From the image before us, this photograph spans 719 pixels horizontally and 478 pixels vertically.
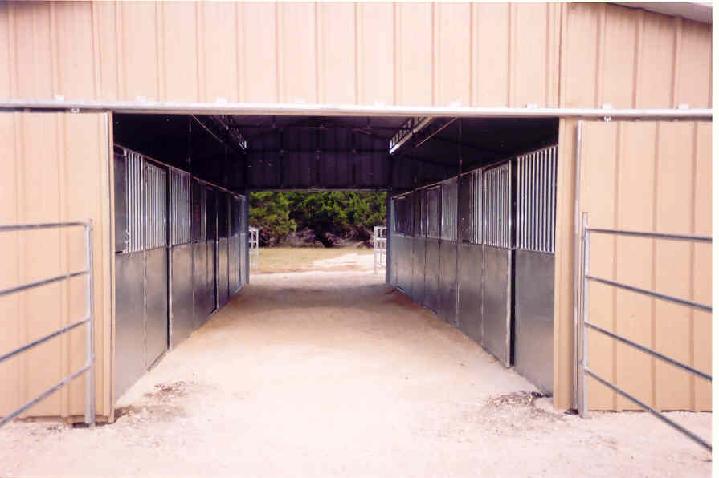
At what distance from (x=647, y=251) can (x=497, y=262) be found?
184cm

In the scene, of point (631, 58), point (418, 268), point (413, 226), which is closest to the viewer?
point (631, 58)

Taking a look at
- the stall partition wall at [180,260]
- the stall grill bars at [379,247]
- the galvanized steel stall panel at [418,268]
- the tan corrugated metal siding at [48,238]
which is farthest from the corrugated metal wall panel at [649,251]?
the stall grill bars at [379,247]

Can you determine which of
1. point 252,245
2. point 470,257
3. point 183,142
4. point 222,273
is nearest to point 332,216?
point 252,245

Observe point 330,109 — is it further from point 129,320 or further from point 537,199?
point 129,320

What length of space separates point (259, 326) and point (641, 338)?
192 inches

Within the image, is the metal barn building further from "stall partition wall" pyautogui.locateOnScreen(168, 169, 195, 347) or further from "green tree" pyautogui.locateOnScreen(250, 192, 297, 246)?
"green tree" pyautogui.locateOnScreen(250, 192, 297, 246)

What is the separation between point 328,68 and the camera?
3893mm

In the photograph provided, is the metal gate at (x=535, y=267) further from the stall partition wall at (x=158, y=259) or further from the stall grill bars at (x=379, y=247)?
the stall grill bars at (x=379, y=247)

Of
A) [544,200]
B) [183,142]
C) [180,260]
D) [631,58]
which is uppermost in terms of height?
[631,58]

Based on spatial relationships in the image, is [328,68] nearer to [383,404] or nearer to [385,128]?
[383,404]

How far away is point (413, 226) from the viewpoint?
419 inches

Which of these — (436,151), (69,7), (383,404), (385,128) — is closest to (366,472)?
(383,404)

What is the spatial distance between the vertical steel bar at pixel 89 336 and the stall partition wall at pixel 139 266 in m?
0.37

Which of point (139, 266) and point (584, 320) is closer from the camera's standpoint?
point (584, 320)
